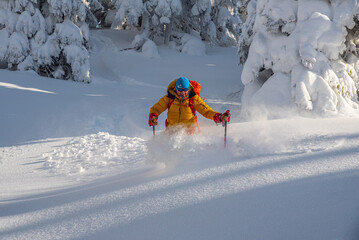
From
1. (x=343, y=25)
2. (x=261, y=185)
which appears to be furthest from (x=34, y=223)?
(x=343, y=25)

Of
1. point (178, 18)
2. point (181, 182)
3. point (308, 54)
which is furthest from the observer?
point (178, 18)

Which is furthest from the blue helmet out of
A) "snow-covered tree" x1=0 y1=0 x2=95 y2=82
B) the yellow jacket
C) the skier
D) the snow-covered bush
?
"snow-covered tree" x1=0 y1=0 x2=95 y2=82

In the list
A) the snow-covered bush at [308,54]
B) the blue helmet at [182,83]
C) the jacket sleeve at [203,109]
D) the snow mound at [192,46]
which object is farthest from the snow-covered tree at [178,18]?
the blue helmet at [182,83]

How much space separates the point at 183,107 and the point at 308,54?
174 inches

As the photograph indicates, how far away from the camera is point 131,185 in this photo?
3375mm

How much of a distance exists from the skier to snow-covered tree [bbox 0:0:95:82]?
31.9 feet

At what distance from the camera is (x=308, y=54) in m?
7.24

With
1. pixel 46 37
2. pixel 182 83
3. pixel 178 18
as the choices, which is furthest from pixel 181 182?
pixel 178 18

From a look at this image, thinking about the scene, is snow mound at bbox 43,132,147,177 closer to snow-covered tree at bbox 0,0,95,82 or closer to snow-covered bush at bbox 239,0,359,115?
snow-covered bush at bbox 239,0,359,115

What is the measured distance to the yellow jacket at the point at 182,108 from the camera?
182 inches

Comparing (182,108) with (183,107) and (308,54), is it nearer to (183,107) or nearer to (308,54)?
(183,107)

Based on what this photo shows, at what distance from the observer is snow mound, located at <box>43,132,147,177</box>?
498cm

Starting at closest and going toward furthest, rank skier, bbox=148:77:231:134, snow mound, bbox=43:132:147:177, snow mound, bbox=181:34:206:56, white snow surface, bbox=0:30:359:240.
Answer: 1. white snow surface, bbox=0:30:359:240
2. skier, bbox=148:77:231:134
3. snow mound, bbox=43:132:147:177
4. snow mound, bbox=181:34:206:56

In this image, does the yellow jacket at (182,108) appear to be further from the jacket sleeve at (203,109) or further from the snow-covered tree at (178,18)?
the snow-covered tree at (178,18)
